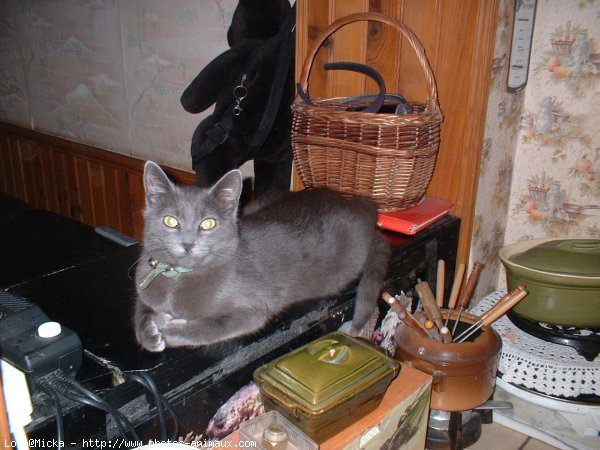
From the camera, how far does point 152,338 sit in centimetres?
86

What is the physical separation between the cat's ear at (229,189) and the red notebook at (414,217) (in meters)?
0.54

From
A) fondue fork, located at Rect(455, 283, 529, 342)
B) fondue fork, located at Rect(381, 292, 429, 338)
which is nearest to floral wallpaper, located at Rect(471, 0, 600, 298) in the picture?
fondue fork, located at Rect(455, 283, 529, 342)

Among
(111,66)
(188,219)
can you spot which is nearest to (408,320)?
(188,219)

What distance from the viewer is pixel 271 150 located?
5.60 ft

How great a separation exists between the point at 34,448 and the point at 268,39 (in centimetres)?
132

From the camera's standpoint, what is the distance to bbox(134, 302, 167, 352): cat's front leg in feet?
2.82

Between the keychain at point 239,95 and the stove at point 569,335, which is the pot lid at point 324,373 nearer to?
the stove at point 569,335

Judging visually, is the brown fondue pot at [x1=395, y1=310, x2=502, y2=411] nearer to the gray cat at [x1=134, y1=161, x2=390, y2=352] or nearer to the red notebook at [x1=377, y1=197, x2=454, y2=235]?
the gray cat at [x1=134, y1=161, x2=390, y2=352]

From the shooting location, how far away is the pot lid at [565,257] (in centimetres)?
133

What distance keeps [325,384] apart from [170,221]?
0.41 m

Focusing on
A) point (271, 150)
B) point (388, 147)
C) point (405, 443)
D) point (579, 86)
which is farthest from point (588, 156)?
point (405, 443)

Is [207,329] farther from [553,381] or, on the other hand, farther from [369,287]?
[553,381]

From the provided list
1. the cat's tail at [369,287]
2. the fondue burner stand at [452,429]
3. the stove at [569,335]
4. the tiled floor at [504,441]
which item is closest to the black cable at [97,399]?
the cat's tail at [369,287]

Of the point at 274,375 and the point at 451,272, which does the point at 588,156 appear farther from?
the point at 274,375
